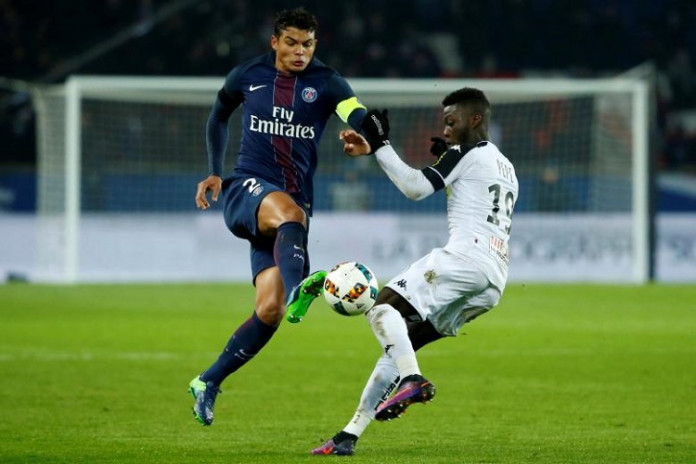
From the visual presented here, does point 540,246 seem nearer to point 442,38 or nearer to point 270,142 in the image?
point 442,38

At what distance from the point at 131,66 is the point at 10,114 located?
2674mm

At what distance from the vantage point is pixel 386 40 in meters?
27.5

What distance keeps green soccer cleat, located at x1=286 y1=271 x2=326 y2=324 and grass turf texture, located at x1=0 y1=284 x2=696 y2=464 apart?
701 mm

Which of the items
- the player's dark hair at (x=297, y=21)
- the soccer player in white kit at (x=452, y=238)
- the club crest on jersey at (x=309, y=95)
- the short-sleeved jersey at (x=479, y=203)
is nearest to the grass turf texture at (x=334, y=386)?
the soccer player in white kit at (x=452, y=238)

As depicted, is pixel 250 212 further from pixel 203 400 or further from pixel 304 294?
pixel 203 400

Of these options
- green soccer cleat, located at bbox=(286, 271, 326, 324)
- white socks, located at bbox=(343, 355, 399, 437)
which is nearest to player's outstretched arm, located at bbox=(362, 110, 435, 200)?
green soccer cleat, located at bbox=(286, 271, 326, 324)

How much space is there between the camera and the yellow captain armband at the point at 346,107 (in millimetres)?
6945

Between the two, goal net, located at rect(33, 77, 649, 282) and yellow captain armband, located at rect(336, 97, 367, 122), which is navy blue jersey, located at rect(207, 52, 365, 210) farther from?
goal net, located at rect(33, 77, 649, 282)

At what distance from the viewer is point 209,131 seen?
24.8ft

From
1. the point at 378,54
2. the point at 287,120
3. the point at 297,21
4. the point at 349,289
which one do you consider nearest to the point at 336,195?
the point at 378,54

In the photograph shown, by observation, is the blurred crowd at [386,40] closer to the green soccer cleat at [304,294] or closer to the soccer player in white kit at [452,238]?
the soccer player in white kit at [452,238]

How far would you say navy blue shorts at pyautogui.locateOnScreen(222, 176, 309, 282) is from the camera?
23.0 ft

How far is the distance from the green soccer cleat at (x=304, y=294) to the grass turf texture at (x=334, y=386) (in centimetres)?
70

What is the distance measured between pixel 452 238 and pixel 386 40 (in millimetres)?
21297
